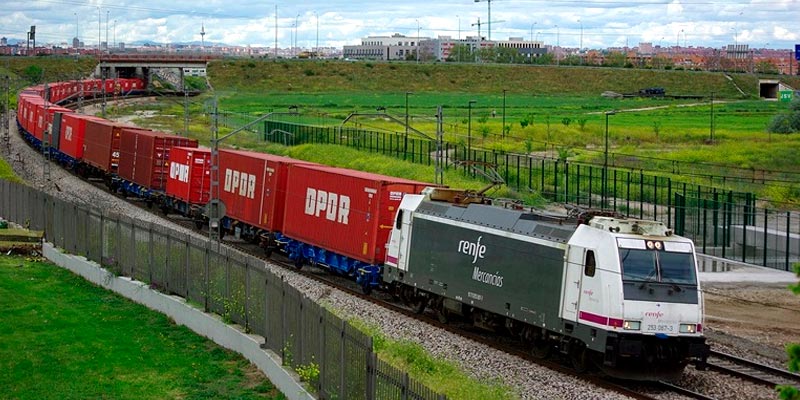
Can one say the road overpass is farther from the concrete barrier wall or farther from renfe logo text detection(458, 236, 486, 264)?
renfe logo text detection(458, 236, 486, 264)

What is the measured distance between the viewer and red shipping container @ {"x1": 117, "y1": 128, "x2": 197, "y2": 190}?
52219mm

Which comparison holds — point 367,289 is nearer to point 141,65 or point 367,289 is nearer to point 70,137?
point 70,137

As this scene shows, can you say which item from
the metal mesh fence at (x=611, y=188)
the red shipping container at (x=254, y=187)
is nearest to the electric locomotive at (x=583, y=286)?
the metal mesh fence at (x=611, y=188)

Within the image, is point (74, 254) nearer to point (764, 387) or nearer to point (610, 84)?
point (764, 387)

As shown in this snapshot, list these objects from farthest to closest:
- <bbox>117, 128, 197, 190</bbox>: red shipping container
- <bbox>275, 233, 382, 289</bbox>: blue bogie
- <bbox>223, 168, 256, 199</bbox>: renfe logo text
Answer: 1. <bbox>117, 128, 197, 190</bbox>: red shipping container
2. <bbox>223, 168, 256, 199</bbox>: renfe logo text
3. <bbox>275, 233, 382, 289</bbox>: blue bogie

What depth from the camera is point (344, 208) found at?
33844 millimetres

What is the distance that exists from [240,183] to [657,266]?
23165mm

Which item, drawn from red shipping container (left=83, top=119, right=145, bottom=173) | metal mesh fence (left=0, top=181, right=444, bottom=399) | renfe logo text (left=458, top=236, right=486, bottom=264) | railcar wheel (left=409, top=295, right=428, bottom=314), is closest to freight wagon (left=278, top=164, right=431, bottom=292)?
railcar wheel (left=409, top=295, right=428, bottom=314)

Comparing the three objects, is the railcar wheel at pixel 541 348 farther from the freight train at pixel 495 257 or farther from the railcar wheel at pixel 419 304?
the railcar wheel at pixel 419 304

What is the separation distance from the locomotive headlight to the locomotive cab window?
125cm

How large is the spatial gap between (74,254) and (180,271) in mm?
8682

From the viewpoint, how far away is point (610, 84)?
6816 inches

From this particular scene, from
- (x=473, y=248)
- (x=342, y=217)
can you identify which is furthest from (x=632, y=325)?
(x=342, y=217)

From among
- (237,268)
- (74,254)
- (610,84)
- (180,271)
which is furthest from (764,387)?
(610,84)
